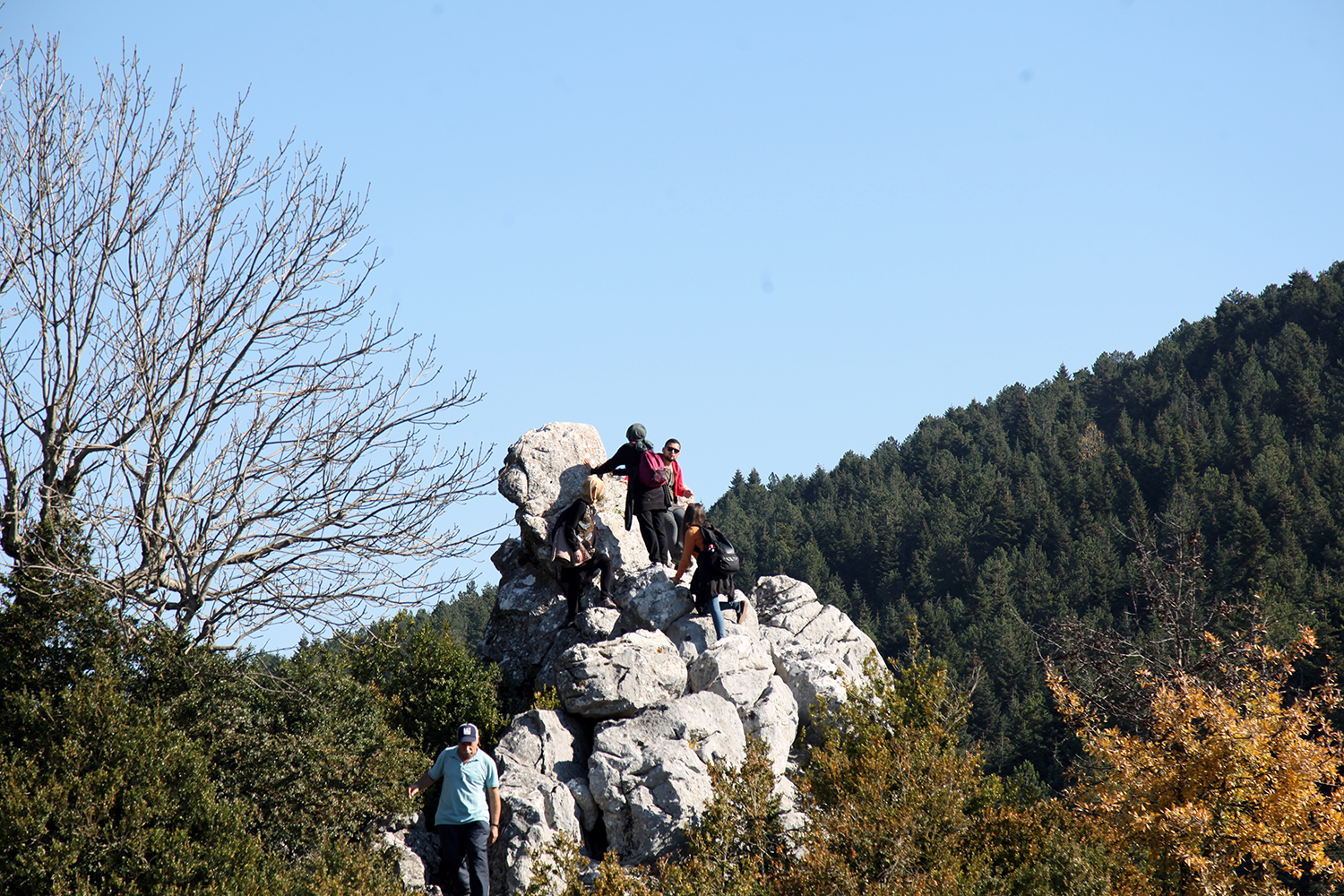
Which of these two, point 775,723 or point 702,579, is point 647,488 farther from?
point 775,723

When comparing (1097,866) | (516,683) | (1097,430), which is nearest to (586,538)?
(516,683)

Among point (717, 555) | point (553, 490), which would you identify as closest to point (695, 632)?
point (717, 555)

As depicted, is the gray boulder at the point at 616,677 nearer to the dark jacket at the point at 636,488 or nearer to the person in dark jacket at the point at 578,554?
the person in dark jacket at the point at 578,554

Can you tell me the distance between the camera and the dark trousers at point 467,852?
10406 millimetres

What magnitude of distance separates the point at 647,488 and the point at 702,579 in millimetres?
2281

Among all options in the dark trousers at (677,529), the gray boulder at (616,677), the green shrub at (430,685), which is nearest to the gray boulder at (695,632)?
the gray boulder at (616,677)

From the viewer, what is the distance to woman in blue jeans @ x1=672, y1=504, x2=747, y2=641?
15250 mm

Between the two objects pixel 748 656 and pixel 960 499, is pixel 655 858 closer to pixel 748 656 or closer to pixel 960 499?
pixel 748 656

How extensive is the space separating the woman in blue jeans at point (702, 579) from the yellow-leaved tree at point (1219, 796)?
18.9 ft

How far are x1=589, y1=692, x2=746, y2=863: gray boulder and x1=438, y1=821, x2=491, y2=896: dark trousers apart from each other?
8.31 feet

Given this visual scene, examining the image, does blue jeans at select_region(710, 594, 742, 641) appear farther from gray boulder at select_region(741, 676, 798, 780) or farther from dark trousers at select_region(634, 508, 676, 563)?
dark trousers at select_region(634, 508, 676, 563)

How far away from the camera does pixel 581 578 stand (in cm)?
1650

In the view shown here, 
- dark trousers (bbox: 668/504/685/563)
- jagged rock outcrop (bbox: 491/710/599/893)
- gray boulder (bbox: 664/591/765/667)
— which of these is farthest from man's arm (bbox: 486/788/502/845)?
dark trousers (bbox: 668/504/685/563)

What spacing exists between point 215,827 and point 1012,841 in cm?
861
